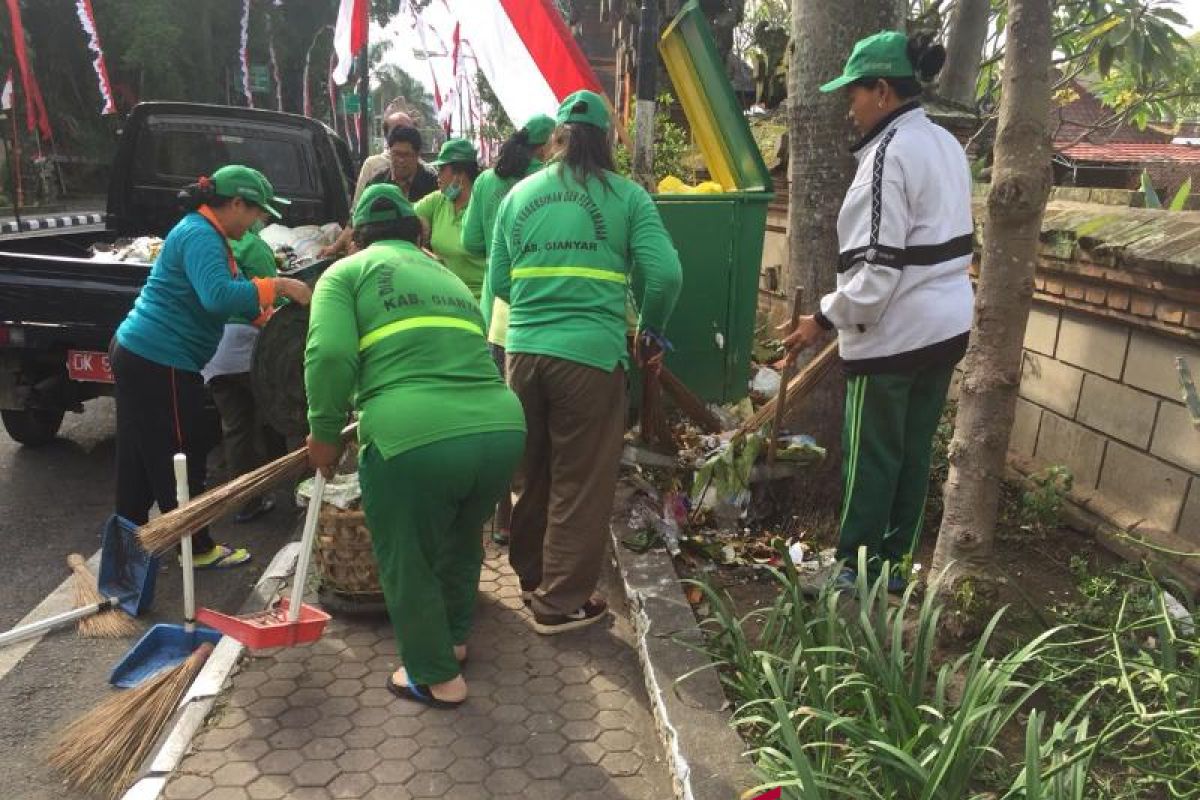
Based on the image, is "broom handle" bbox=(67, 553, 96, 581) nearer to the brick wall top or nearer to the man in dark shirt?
the man in dark shirt

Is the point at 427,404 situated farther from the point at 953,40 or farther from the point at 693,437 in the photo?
the point at 953,40

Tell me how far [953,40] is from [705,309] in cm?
562

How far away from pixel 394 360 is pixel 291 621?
0.99 meters

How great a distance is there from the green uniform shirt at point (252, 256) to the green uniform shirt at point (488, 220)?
0.91 metres

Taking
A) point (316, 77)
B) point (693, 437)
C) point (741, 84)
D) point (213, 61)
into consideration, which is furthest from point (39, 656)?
point (316, 77)

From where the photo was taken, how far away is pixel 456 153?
4.76 metres

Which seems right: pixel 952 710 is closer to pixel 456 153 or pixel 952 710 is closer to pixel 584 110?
pixel 584 110

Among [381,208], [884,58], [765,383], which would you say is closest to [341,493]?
[381,208]

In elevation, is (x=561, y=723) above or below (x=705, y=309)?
below

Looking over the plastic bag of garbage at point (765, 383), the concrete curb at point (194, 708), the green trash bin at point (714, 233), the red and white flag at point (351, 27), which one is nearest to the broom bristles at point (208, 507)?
the concrete curb at point (194, 708)

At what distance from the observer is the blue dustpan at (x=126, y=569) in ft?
11.8

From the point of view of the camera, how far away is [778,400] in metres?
3.73

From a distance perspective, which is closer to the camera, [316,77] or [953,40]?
[953,40]

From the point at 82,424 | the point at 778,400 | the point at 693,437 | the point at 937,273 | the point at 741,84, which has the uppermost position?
the point at 741,84
